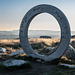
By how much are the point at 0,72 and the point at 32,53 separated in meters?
3.26

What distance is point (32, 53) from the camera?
34.7 ft

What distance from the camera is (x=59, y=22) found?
948 cm

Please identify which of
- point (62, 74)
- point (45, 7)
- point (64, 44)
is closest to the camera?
point (62, 74)

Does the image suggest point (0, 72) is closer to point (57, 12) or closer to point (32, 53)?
point (32, 53)

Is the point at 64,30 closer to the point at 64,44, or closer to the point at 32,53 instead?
the point at 64,44

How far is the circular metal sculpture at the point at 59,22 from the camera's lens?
9289 mm

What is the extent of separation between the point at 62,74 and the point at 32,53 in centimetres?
384

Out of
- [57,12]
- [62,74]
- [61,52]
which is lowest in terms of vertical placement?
[62,74]

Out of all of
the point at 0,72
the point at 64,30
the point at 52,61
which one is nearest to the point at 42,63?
the point at 52,61

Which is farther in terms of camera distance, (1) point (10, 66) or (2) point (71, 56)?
(2) point (71, 56)

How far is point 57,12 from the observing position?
9.55m

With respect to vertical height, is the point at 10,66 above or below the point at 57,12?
below

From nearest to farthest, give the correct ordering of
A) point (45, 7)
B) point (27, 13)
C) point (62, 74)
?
point (62, 74) < point (45, 7) < point (27, 13)

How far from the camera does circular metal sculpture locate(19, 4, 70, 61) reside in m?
9.29
